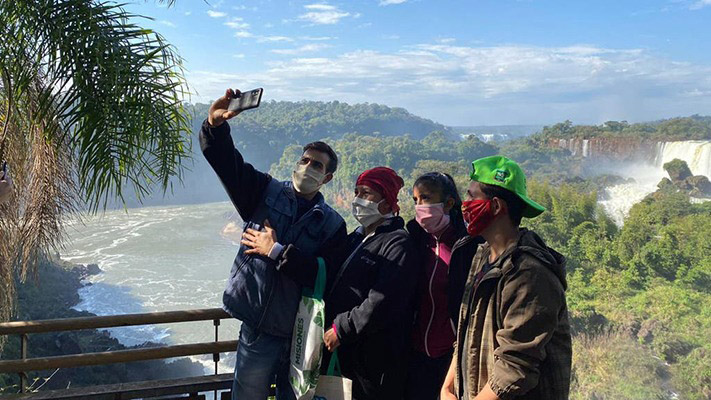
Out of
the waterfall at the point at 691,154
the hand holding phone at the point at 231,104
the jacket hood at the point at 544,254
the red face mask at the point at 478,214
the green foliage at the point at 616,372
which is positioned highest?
the hand holding phone at the point at 231,104

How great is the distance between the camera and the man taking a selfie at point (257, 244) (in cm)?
212

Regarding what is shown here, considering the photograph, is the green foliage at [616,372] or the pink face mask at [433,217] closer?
the pink face mask at [433,217]

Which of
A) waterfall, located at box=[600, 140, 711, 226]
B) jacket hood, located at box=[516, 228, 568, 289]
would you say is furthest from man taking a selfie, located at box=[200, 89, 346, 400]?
waterfall, located at box=[600, 140, 711, 226]

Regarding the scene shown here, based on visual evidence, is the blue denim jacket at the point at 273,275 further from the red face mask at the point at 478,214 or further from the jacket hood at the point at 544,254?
the jacket hood at the point at 544,254

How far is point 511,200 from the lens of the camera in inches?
62.7

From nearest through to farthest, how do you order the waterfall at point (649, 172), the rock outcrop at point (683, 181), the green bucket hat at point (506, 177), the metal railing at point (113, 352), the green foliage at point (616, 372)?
1. the green bucket hat at point (506, 177)
2. the metal railing at point (113, 352)
3. the green foliage at point (616, 372)
4. the rock outcrop at point (683, 181)
5. the waterfall at point (649, 172)

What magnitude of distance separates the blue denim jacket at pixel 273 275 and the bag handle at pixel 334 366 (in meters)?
0.21

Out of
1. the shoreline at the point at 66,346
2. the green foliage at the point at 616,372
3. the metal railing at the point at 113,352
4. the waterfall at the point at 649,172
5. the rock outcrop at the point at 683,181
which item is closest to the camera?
the metal railing at the point at 113,352

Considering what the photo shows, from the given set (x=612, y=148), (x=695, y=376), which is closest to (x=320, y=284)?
(x=695, y=376)

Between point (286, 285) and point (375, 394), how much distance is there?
0.56 meters

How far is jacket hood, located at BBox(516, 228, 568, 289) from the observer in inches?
55.9

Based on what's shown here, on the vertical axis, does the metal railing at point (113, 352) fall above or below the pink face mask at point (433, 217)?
below

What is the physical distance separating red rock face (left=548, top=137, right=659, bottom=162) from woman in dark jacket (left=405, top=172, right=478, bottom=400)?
221ft

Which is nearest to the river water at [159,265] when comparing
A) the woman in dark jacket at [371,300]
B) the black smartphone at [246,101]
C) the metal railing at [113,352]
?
the metal railing at [113,352]
